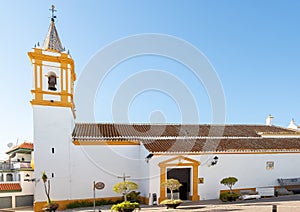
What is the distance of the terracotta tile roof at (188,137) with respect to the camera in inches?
632

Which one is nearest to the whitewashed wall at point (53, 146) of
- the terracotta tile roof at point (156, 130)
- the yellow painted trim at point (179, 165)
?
the terracotta tile roof at point (156, 130)

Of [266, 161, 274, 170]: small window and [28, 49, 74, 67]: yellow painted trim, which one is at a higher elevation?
[28, 49, 74, 67]: yellow painted trim

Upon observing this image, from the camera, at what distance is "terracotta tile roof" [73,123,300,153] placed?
632 inches

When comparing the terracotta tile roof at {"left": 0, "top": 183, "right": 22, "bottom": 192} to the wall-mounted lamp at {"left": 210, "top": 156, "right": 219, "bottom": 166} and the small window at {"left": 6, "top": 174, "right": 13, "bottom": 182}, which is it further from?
the wall-mounted lamp at {"left": 210, "top": 156, "right": 219, "bottom": 166}

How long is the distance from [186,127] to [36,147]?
11.9 metres

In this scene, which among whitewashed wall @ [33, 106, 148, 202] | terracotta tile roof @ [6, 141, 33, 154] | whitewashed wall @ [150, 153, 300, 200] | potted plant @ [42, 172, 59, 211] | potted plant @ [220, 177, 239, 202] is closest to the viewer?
potted plant @ [42, 172, 59, 211]

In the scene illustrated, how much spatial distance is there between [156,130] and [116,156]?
454cm

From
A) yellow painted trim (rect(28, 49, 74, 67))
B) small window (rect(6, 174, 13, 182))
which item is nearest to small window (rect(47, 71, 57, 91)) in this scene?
yellow painted trim (rect(28, 49, 74, 67))

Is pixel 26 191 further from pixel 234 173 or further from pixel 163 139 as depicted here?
pixel 234 173

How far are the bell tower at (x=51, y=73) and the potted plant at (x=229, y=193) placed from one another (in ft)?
36.0

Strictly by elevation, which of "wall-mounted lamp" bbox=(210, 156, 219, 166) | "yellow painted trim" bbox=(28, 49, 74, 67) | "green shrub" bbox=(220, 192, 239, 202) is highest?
"yellow painted trim" bbox=(28, 49, 74, 67)

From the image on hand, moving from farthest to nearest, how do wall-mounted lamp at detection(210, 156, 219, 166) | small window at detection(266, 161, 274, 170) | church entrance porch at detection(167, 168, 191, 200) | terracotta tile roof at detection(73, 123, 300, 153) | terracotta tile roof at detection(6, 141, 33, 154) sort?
terracotta tile roof at detection(6, 141, 33, 154) → small window at detection(266, 161, 274, 170) → terracotta tile roof at detection(73, 123, 300, 153) → wall-mounted lamp at detection(210, 156, 219, 166) → church entrance porch at detection(167, 168, 191, 200)

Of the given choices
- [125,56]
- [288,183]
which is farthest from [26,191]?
[288,183]

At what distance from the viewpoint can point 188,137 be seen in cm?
1817
